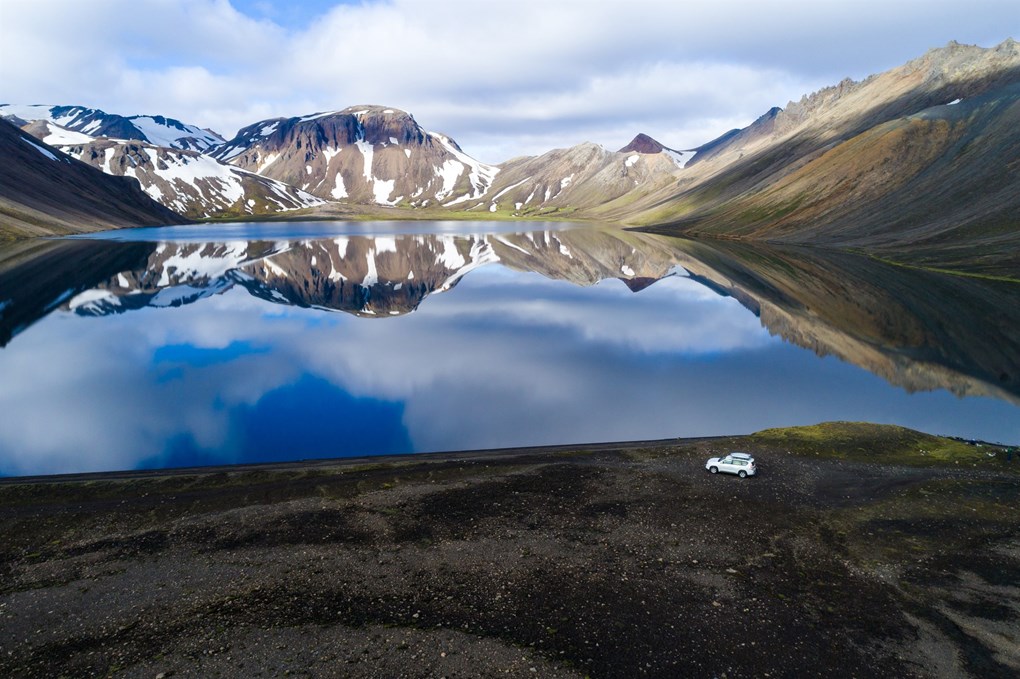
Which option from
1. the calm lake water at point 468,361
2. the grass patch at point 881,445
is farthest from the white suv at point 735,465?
the calm lake water at point 468,361

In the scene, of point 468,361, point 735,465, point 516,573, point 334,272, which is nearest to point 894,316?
point 735,465

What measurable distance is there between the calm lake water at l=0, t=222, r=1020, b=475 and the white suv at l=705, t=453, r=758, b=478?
9.11m

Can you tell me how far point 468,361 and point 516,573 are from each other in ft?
131

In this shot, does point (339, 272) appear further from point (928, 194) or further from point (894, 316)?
point (928, 194)

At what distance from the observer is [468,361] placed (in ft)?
210

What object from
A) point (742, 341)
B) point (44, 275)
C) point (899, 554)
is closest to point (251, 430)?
point (899, 554)

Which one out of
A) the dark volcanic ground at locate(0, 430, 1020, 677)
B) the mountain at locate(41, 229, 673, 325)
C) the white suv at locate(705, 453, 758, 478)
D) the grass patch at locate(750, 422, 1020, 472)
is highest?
the mountain at locate(41, 229, 673, 325)

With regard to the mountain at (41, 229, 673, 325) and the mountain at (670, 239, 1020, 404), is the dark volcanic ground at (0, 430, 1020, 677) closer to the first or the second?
the mountain at (670, 239, 1020, 404)

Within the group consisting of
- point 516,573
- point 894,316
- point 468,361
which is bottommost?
point 516,573

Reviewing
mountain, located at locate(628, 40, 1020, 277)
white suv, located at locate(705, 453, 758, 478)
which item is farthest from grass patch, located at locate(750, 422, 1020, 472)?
mountain, located at locate(628, 40, 1020, 277)

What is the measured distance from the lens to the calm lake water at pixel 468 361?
1786 inches

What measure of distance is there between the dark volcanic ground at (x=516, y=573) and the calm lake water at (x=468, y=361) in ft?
31.7

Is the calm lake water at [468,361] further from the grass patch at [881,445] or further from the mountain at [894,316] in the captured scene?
the grass patch at [881,445]

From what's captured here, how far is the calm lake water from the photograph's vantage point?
45375 millimetres
